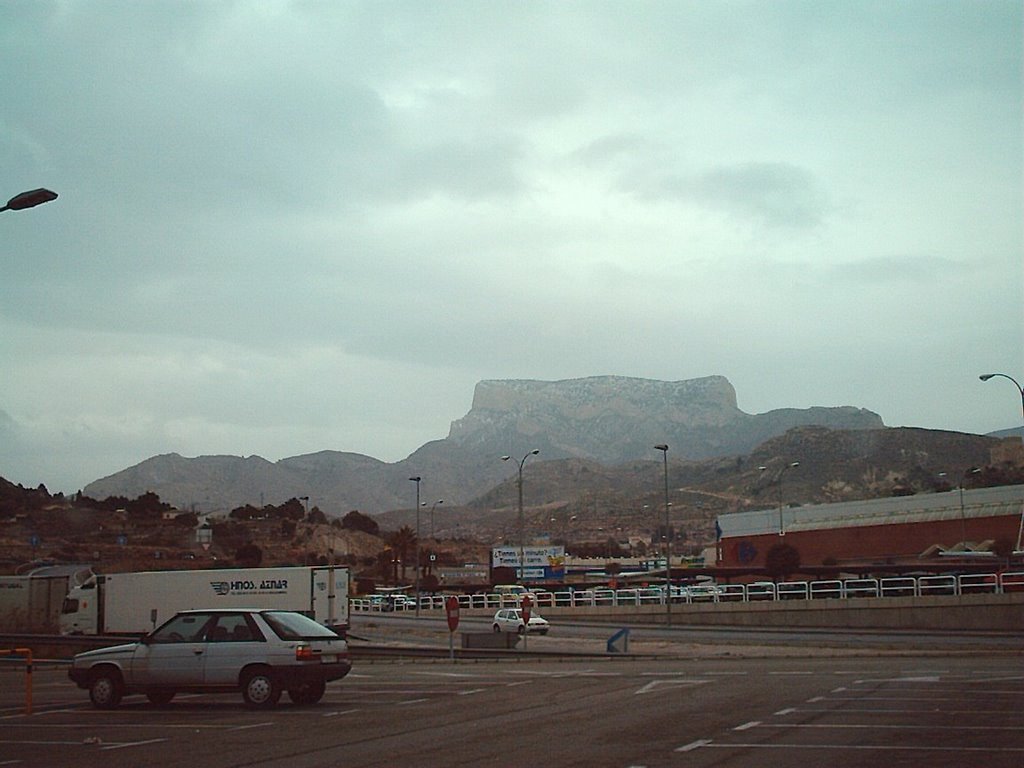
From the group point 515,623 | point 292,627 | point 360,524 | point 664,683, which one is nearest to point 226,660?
point 292,627

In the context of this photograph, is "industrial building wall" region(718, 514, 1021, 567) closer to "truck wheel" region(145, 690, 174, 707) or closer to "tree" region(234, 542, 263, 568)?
"tree" region(234, 542, 263, 568)

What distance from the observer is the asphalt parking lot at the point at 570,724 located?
12273 millimetres

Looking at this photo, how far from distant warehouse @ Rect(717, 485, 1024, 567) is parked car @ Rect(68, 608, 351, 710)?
63.0 meters

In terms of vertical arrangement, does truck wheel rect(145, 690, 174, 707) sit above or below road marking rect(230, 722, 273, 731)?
below

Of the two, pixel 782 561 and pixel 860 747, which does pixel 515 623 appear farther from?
pixel 860 747

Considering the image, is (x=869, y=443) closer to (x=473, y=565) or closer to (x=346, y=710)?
(x=473, y=565)

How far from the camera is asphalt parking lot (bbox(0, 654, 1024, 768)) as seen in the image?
12.3 meters

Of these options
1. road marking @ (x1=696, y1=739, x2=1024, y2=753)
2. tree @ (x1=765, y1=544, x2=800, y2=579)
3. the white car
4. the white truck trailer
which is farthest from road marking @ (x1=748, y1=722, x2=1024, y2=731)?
tree @ (x1=765, y1=544, x2=800, y2=579)

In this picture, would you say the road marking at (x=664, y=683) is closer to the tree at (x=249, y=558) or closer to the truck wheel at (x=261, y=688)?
the truck wheel at (x=261, y=688)

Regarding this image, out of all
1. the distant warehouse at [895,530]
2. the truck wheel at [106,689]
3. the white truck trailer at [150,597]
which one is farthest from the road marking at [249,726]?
the distant warehouse at [895,530]

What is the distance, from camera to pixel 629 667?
1155 inches

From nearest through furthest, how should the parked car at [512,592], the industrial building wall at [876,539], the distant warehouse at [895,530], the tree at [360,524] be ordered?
the parked car at [512,592] → the distant warehouse at [895,530] → the industrial building wall at [876,539] → the tree at [360,524]

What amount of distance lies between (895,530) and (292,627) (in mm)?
78907

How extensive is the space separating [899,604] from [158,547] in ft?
231
